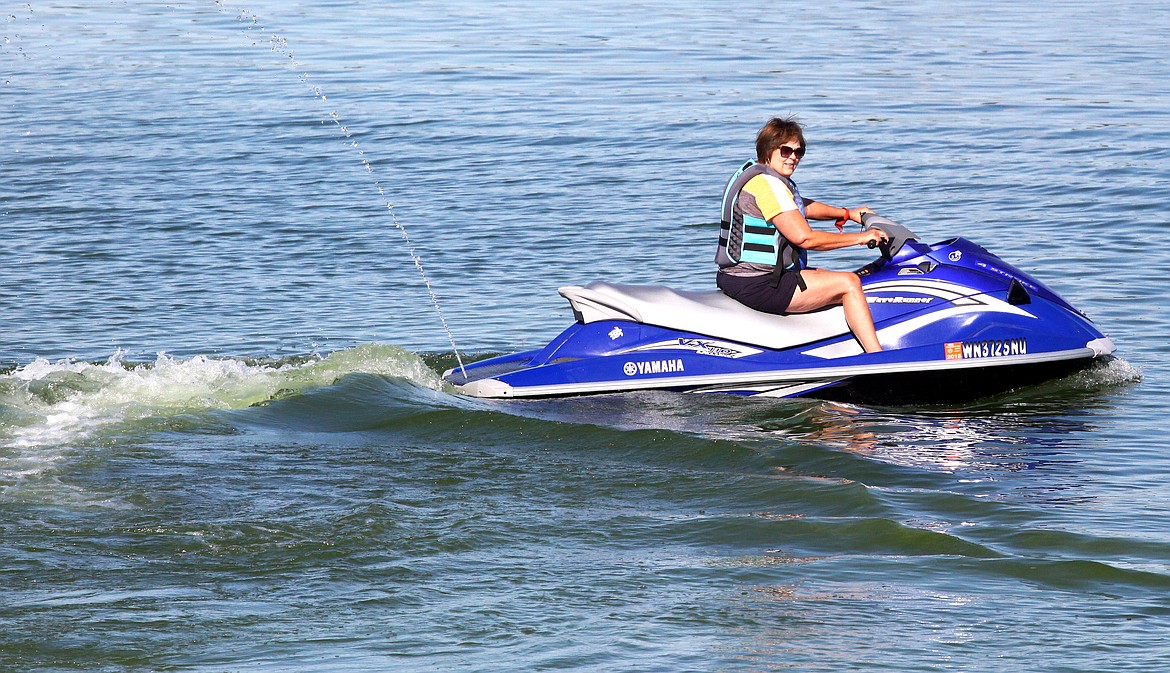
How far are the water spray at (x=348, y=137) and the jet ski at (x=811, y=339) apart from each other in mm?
857

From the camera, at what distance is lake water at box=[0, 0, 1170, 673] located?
18.2 feet

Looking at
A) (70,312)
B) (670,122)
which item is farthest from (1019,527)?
(670,122)

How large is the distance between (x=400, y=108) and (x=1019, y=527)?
13.7 m

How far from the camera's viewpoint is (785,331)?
8.25m

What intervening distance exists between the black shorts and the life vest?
7 centimetres

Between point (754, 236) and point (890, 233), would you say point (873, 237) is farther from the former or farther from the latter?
point (754, 236)

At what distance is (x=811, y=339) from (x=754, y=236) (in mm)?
653

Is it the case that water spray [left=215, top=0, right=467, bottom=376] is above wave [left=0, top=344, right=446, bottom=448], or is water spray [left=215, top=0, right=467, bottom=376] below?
above

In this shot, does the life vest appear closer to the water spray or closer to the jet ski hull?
the jet ski hull

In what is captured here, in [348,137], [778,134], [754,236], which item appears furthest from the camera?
[348,137]

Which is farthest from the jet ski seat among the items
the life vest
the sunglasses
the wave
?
the wave

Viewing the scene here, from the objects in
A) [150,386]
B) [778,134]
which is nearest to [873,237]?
[778,134]

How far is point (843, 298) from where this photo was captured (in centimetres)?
815

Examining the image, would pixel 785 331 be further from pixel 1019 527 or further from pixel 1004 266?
pixel 1019 527
